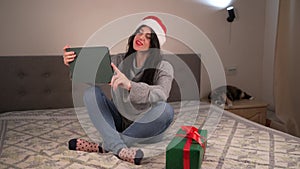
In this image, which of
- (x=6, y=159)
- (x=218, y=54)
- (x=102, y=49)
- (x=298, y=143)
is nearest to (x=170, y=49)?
(x=218, y=54)

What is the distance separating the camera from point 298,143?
170cm

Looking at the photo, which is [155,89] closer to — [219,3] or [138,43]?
[138,43]

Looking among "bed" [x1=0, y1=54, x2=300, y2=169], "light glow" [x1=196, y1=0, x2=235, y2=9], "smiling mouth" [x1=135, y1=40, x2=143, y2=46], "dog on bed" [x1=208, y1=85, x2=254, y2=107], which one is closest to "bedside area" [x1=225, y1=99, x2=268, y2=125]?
"dog on bed" [x1=208, y1=85, x2=254, y2=107]

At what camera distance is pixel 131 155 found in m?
1.46

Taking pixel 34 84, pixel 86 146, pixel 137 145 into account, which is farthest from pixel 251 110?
pixel 34 84

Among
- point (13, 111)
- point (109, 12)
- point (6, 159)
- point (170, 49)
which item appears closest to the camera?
point (6, 159)

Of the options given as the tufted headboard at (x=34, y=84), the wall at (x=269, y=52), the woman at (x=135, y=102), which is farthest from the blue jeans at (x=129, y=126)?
the wall at (x=269, y=52)

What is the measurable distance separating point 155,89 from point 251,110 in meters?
1.43

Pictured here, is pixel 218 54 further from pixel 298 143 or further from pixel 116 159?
pixel 116 159

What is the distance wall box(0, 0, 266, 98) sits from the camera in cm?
242

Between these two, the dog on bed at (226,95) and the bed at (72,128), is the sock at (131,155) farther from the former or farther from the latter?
the dog on bed at (226,95)

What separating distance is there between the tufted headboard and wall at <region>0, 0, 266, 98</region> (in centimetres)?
10

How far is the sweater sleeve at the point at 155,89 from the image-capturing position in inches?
61.0

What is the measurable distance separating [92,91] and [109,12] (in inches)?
44.4
